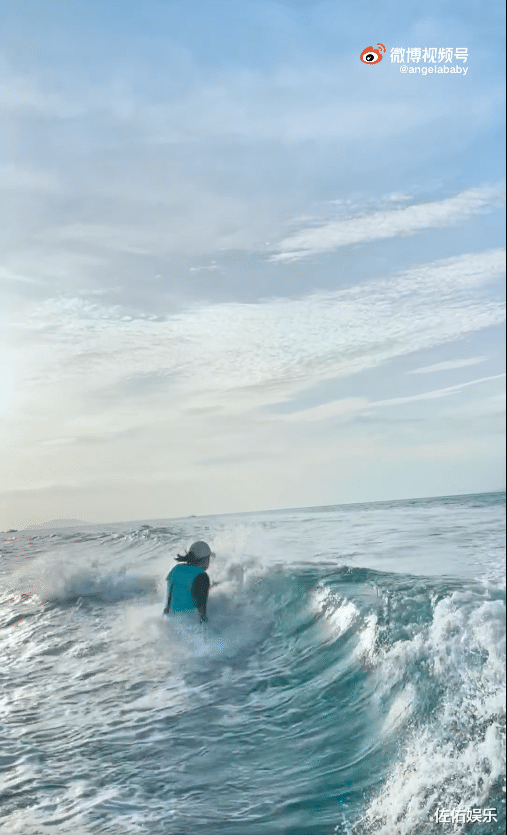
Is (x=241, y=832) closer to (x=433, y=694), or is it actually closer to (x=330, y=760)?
(x=330, y=760)

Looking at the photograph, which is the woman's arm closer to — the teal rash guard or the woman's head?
the teal rash guard

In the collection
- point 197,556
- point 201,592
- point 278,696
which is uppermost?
point 197,556

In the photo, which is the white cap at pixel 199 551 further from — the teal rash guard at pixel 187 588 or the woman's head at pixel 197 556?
the teal rash guard at pixel 187 588

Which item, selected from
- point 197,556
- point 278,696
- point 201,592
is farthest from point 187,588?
point 278,696

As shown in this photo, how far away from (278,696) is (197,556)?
4.78 feet

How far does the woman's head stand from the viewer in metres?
5.01

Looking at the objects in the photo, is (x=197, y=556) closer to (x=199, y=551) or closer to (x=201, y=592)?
(x=199, y=551)

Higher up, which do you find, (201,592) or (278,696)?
(201,592)

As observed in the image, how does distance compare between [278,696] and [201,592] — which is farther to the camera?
[201,592]

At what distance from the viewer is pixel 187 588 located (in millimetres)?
4996

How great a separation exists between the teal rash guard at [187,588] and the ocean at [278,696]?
0.47 feet

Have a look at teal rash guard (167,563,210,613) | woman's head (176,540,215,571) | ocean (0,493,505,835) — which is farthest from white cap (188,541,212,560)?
ocean (0,493,505,835)

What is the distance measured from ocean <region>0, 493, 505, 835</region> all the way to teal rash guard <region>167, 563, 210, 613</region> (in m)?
0.14

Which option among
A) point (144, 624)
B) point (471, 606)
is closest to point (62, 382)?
point (144, 624)
